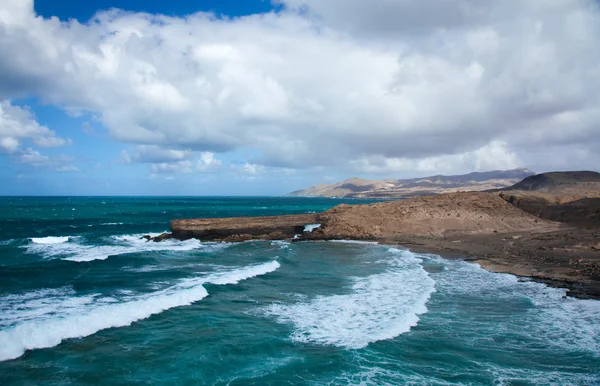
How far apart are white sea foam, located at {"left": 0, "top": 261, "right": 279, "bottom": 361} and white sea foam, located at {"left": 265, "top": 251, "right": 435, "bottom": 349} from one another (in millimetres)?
4418

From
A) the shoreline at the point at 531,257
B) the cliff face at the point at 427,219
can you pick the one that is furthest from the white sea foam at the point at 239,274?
the cliff face at the point at 427,219

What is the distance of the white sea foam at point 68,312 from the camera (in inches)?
465

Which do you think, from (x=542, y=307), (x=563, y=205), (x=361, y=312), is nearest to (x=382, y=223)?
(x=563, y=205)

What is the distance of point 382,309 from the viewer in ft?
49.1

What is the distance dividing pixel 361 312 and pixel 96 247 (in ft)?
95.2

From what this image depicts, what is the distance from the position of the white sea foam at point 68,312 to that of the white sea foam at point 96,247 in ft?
37.1

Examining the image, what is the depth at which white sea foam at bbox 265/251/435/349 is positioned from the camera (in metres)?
12.3

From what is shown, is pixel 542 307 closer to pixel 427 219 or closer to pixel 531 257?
pixel 531 257

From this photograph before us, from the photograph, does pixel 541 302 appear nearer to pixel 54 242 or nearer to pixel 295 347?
pixel 295 347

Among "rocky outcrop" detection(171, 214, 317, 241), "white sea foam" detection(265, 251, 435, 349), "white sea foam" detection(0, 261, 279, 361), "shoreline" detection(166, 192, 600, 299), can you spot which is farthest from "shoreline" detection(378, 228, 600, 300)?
"white sea foam" detection(0, 261, 279, 361)

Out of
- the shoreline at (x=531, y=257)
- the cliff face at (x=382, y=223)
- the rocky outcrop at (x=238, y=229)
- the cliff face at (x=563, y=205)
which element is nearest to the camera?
the shoreline at (x=531, y=257)

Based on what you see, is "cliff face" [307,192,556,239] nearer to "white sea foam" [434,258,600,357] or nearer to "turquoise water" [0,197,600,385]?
"turquoise water" [0,197,600,385]

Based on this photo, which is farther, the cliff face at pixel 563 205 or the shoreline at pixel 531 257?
the cliff face at pixel 563 205

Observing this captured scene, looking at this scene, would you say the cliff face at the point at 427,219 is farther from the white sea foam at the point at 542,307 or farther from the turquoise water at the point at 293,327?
the white sea foam at the point at 542,307
